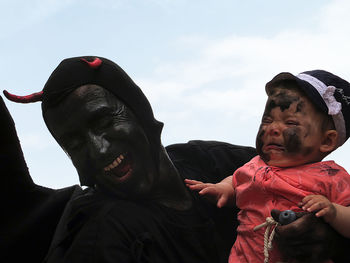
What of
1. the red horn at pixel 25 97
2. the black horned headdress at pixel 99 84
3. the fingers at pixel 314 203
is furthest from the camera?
the red horn at pixel 25 97

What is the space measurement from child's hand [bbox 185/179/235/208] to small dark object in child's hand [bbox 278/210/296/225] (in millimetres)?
400

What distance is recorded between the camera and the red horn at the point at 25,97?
2.84 m

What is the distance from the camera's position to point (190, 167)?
3.12 metres

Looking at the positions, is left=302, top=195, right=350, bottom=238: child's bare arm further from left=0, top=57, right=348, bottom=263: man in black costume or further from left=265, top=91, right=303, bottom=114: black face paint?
left=0, top=57, right=348, bottom=263: man in black costume

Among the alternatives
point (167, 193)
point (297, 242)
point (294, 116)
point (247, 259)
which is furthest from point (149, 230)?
point (294, 116)

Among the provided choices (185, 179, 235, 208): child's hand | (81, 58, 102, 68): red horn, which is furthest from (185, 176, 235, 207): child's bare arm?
(81, 58, 102, 68): red horn

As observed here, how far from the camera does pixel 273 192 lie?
100 inches

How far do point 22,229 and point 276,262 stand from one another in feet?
4.83

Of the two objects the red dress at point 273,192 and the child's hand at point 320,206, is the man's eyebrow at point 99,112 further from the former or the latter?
the child's hand at point 320,206

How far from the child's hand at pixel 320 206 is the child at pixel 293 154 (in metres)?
0.12

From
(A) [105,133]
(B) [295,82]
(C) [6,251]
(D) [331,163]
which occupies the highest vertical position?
(B) [295,82]

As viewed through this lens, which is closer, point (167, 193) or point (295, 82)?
point (295, 82)

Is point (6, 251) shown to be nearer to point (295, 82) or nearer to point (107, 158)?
point (107, 158)

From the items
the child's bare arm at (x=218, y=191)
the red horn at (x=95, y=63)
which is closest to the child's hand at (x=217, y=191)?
the child's bare arm at (x=218, y=191)
